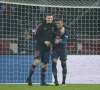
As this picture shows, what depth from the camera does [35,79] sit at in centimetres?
1761

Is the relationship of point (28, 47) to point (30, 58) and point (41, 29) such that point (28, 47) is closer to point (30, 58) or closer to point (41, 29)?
point (30, 58)

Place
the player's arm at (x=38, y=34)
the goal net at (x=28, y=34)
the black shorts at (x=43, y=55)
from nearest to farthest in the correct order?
the player's arm at (x=38, y=34) → the black shorts at (x=43, y=55) → the goal net at (x=28, y=34)

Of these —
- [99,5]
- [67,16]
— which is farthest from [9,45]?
[99,5]

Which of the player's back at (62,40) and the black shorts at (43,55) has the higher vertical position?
the player's back at (62,40)

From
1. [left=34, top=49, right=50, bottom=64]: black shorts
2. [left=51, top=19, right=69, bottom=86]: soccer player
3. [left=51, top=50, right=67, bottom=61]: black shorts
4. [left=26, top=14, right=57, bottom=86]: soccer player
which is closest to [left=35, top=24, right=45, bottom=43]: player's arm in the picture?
[left=26, top=14, right=57, bottom=86]: soccer player

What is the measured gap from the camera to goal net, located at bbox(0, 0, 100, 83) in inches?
692

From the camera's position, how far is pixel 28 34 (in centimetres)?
1791

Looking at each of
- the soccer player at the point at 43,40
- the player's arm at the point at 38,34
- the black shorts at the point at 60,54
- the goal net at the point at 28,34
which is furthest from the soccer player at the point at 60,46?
the goal net at the point at 28,34

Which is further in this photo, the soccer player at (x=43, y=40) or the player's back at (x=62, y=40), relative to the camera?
the player's back at (x=62, y=40)

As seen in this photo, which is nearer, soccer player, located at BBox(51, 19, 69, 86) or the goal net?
soccer player, located at BBox(51, 19, 69, 86)

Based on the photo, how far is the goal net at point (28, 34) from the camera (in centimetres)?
1758

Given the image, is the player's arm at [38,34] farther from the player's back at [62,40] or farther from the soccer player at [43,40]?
the player's back at [62,40]

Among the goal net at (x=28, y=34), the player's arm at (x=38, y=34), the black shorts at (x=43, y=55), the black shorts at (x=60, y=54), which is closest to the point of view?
the player's arm at (x=38, y=34)

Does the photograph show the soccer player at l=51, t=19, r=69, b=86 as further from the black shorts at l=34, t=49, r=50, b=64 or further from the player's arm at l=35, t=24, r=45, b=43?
the player's arm at l=35, t=24, r=45, b=43
